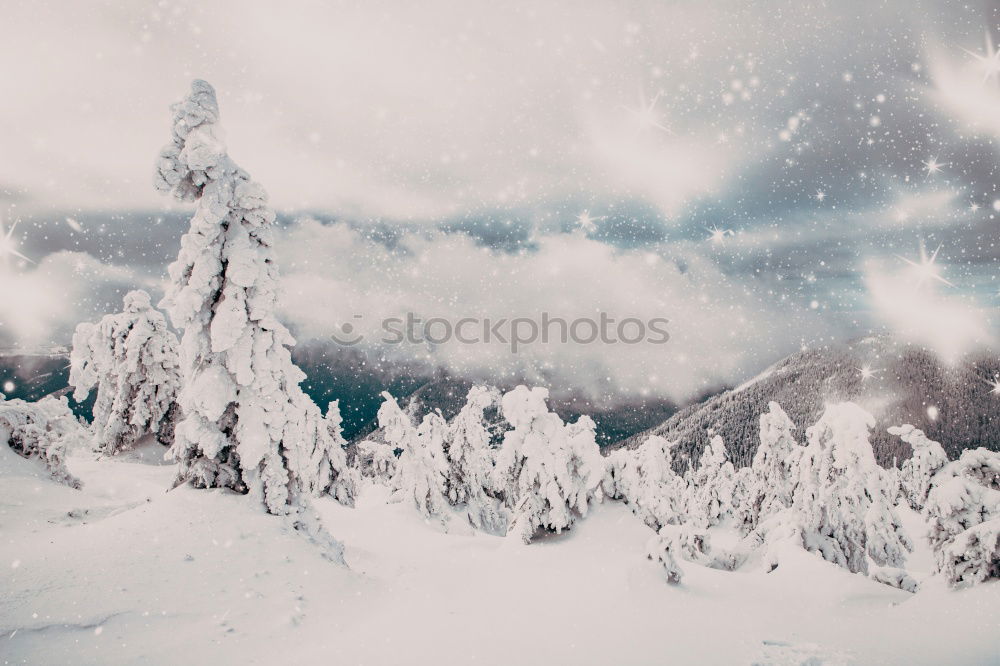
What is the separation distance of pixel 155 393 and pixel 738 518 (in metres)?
55.1

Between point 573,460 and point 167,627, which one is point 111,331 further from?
point 573,460

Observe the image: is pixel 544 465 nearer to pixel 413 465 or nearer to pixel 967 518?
pixel 967 518

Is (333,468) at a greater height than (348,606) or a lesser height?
→ greater

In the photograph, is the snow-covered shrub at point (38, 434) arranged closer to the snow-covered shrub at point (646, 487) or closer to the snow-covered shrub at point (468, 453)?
the snow-covered shrub at point (646, 487)

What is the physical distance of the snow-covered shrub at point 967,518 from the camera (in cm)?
984

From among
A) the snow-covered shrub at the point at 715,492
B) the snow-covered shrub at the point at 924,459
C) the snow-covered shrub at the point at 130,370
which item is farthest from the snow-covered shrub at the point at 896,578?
the snow-covered shrub at the point at 715,492

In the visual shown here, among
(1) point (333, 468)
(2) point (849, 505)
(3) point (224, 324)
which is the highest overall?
(3) point (224, 324)

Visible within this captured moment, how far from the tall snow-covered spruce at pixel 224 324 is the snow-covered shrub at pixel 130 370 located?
1639cm

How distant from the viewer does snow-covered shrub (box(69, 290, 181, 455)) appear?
23938 millimetres

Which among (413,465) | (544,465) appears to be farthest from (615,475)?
(413,465)

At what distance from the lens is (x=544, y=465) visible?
2050 cm

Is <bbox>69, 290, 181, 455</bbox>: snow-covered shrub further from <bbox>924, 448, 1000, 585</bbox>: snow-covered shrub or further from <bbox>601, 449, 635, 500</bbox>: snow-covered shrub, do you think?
<bbox>924, 448, 1000, 585</bbox>: snow-covered shrub

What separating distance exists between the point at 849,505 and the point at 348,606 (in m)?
21.6

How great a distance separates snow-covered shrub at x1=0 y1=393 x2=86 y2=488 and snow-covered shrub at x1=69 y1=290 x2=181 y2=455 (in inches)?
344
